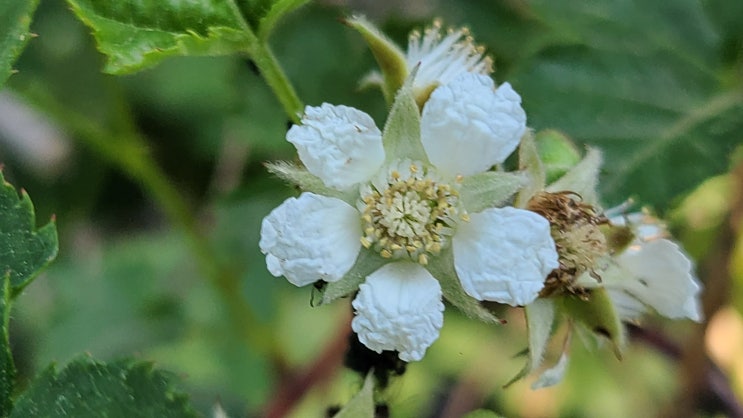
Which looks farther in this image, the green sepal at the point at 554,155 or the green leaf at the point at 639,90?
the green leaf at the point at 639,90

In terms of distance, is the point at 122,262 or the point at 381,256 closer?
the point at 381,256

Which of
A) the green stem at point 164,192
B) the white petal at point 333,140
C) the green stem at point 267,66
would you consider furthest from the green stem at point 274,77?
the green stem at point 164,192

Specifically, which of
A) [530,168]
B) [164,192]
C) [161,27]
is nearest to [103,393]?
[161,27]

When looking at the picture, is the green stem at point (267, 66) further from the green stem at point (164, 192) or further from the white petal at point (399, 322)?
the green stem at point (164, 192)

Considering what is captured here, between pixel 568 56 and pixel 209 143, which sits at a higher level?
pixel 568 56

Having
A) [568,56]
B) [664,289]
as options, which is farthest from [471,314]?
[568,56]

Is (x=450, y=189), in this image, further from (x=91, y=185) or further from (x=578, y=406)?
(x=91, y=185)

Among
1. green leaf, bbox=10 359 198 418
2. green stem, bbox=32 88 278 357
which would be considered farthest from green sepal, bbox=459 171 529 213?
green stem, bbox=32 88 278 357
